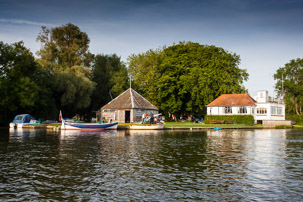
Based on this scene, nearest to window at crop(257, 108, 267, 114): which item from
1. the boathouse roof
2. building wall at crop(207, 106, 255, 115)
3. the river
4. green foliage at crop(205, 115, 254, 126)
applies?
building wall at crop(207, 106, 255, 115)

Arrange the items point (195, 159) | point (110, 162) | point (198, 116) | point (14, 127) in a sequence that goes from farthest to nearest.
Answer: point (198, 116), point (14, 127), point (195, 159), point (110, 162)

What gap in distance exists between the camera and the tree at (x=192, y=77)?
79.3m

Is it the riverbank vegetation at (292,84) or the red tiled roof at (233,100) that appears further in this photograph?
the riverbank vegetation at (292,84)

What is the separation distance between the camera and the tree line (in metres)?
68.9

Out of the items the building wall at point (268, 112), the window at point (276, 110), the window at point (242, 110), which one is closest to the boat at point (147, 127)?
the window at point (242, 110)

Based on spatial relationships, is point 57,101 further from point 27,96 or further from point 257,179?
point 257,179

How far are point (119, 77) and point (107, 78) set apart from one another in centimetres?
587

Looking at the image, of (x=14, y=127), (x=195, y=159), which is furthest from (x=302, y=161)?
(x=14, y=127)

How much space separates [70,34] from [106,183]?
76.2 m

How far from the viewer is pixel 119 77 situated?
309 ft

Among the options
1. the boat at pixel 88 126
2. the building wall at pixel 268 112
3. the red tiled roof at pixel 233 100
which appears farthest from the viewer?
the red tiled roof at pixel 233 100

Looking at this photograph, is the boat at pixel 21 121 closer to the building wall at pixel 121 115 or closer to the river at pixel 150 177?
the building wall at pixel 121 115

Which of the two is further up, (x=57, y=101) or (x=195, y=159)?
(x=57, y=101)

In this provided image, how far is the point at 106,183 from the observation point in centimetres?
1418
